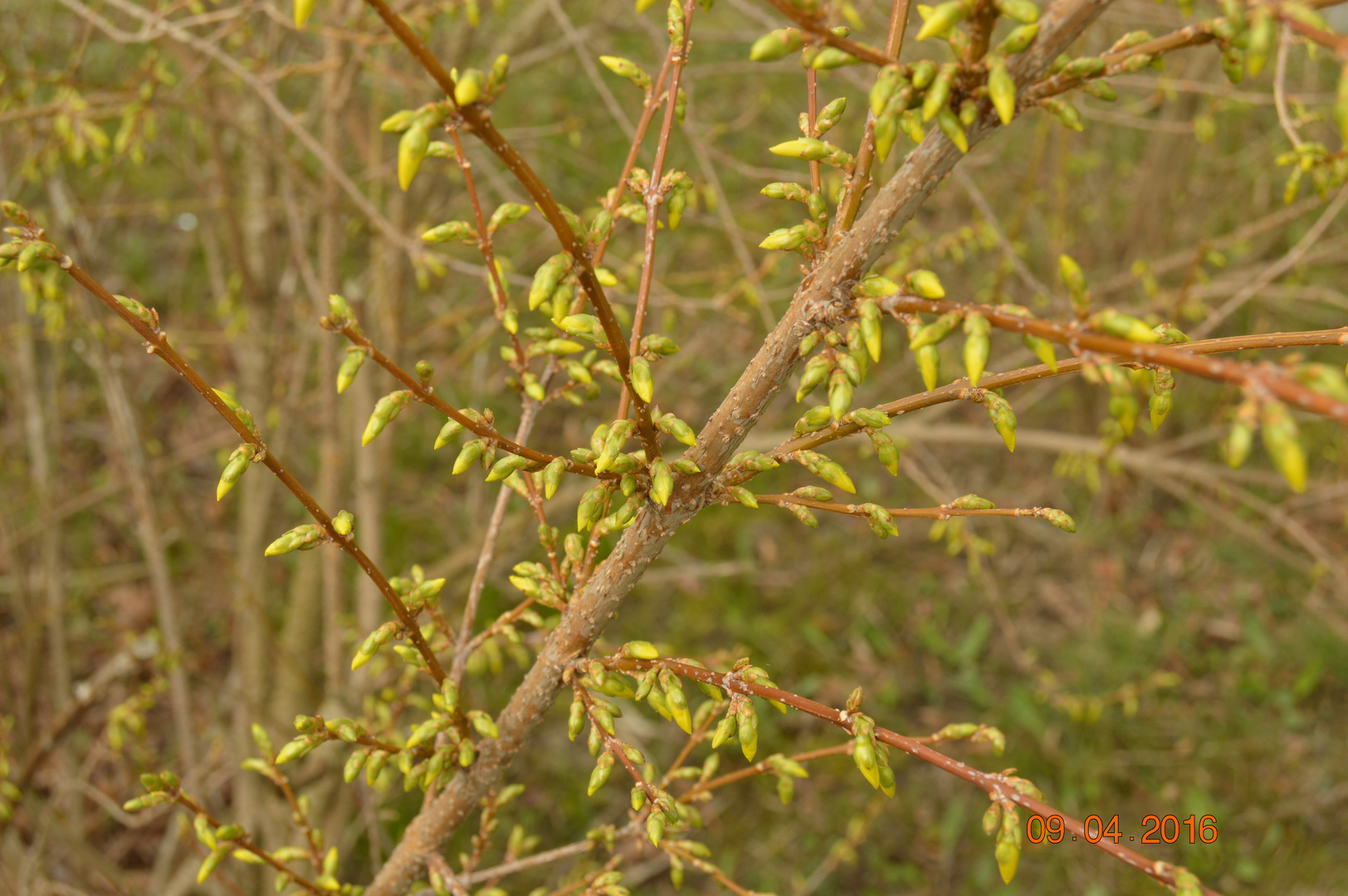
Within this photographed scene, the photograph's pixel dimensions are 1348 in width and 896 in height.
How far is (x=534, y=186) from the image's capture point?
2.98 feet

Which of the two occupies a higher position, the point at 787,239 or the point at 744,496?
the point at 787,239

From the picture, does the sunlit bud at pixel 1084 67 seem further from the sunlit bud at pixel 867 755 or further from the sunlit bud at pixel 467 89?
the sunlit bud at pixel 867 755

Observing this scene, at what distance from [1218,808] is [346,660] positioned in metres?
4.28

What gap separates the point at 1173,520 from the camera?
5547mm

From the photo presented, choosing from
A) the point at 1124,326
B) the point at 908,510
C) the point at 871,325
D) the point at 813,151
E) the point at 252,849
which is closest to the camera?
the point at 1124,326

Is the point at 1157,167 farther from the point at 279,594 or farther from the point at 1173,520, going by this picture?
the point at 279,594

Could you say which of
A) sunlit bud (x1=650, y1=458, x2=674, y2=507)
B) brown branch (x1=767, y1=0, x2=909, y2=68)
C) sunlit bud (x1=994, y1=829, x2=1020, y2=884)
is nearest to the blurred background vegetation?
sunlit bud (x1=650, y1=458, x2=674, y2=507)

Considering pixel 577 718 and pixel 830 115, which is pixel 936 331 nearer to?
pixel 830 115

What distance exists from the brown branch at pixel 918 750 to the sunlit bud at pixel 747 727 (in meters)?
0.03

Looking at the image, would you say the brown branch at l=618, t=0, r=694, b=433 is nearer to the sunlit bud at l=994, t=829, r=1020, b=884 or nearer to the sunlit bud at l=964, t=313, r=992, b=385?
the sunlit bud at l=964, t=313, r=992, b=385

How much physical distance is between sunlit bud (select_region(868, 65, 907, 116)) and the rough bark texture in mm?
124

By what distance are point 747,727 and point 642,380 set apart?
0.46 meters

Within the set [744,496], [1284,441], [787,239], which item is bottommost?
[744,496]

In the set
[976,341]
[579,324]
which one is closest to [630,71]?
[579,324]
